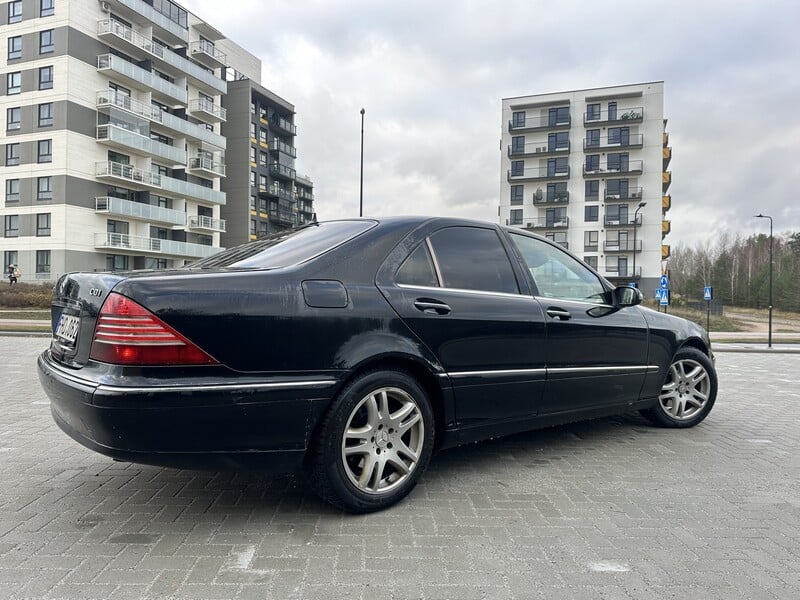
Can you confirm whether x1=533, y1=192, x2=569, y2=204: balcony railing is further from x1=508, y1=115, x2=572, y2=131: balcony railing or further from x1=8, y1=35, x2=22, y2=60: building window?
x1=8, y1=35, x2=22, y2=60: building window

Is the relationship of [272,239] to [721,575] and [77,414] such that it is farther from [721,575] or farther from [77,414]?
[721,575]

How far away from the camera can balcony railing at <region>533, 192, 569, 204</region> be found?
6738 cm

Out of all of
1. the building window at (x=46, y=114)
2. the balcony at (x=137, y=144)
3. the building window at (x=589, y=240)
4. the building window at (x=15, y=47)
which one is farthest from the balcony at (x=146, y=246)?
the building window at (x=589, y=240)

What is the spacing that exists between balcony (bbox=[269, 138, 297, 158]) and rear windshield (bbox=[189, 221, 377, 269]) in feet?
205

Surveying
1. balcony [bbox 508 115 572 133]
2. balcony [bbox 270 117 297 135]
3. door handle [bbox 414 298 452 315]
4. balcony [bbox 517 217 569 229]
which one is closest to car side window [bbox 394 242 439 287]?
door handle [bbox 414 298 452 315]

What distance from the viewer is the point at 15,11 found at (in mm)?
39656

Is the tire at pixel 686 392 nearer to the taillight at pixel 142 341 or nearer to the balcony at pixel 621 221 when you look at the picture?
the taillight at pixel 142 341

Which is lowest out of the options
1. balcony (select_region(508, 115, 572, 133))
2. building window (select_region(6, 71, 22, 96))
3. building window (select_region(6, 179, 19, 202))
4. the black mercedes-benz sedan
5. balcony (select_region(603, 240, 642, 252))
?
the black mercedes-benz sedan

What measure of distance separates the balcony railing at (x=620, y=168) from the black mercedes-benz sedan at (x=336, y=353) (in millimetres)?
66832

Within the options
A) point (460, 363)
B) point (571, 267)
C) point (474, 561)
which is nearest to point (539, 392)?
point (460, 363)

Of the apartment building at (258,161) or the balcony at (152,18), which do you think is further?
the apartment building at (258,161)

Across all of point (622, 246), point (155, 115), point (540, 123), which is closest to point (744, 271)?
point (622, 246)

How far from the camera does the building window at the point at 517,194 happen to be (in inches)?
2744

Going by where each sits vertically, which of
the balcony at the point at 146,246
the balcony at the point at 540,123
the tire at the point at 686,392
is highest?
the balcony at the point at 540,123
